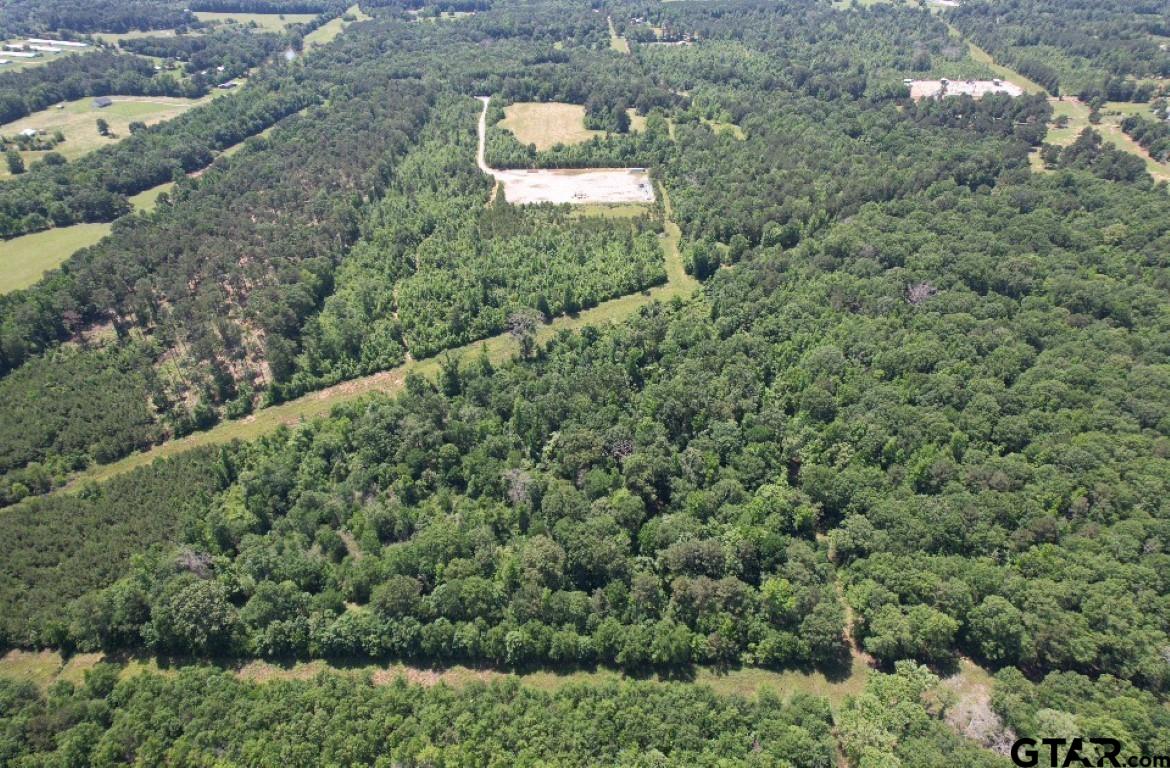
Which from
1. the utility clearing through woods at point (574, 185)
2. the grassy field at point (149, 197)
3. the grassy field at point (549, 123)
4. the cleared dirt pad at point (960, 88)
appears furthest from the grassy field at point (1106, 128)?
the grassy field at point (149, 197)

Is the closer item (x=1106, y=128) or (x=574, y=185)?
(x=574, y=185)

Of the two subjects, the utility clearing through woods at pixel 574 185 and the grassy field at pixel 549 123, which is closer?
the utility clearing through woods at pixel 574 185

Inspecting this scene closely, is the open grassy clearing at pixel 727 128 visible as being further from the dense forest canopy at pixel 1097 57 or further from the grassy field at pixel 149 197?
the grassy field at pixel 149 197

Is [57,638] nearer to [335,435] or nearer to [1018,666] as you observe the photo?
[335,435]

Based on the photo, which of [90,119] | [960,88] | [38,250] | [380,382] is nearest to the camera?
[380,382]

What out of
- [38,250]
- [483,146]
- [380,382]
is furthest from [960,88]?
[38,250]

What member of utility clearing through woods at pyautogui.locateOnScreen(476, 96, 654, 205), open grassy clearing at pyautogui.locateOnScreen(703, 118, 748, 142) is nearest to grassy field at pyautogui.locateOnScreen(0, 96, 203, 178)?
utility clearing through woods at pyautogui.locateOnScreen(476, 96, 654, 205)

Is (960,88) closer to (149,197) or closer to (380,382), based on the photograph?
(380,382)

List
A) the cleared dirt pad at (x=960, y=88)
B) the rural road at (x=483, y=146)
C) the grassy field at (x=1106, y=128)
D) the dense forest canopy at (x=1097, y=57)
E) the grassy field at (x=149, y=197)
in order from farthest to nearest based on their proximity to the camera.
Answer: the cleared dirt pad at (x=960, y=88), the dense forest canopy at (x=1097, y=57), the rural road at (x=483, y=146), the grassy field at (x=1106, y=128), the grassy field at (x=149, y=197)
